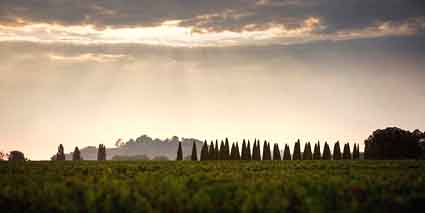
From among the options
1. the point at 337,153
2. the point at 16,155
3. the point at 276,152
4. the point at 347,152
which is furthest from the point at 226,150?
the point at 16,155

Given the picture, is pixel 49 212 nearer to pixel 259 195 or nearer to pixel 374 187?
pixel 259 195

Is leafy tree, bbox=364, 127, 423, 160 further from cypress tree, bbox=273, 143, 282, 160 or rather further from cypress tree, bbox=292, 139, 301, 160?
cypress tree, bbox=273, 143, 282, 160

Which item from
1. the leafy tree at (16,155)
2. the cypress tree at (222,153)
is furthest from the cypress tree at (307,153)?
the leafy tree at (16,155)

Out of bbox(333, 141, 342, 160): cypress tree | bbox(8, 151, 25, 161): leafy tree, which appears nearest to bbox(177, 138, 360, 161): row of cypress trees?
bbox(333, 141, 342, 160): cypress tree

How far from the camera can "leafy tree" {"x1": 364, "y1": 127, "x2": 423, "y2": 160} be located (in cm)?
8950

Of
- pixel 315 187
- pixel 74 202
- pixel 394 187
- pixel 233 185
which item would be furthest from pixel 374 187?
pixel 74 202

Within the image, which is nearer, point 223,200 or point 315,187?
point 223,200

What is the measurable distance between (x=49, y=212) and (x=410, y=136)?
87612mm

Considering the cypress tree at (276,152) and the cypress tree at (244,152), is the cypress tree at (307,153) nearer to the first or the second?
the cypress tree at (276,152)

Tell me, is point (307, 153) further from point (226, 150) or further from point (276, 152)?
point (226, 150)

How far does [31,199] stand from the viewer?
15188 millimetres

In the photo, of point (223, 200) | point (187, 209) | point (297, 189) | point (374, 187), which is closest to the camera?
point (187, 209)

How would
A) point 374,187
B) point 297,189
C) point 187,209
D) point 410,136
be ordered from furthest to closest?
point 410,136
point 374,187
point 297,189
point 187,209

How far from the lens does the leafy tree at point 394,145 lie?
89.5 m
